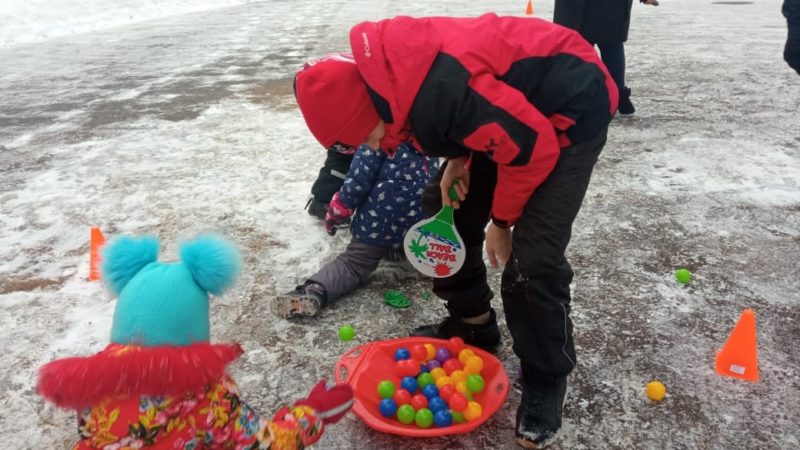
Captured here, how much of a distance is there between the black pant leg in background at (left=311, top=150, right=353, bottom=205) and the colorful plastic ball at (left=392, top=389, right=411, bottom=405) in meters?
1.54

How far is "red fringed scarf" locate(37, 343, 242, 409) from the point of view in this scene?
1.29 metres

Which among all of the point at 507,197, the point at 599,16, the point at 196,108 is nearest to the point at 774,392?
the point at 507,197

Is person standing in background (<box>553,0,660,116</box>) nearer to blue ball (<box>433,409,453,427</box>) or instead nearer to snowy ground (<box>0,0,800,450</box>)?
snowy ground (<box>0,0,800,450</box>)

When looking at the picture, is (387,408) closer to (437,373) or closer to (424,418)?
(424,418)

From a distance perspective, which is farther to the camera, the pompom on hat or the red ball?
the red ball

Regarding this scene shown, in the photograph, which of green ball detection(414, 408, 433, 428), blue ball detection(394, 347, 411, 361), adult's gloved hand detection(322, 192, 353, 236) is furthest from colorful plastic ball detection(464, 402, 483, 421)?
adult's gloved hand detection(322, 192, 353, 236)

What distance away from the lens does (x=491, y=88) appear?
1572 mm

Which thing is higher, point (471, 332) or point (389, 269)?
point (471, 332)

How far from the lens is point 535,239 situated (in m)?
1.79

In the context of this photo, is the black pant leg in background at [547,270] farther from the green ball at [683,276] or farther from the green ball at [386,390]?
the green ball at [683,276]

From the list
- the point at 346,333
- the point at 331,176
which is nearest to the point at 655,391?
the point at 346,333

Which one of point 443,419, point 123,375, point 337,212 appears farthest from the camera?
point 337,212

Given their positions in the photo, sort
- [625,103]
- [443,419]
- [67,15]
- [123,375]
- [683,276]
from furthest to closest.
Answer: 1. [67,15]
2. [625,103]
3. [683,276]
4. [443,419]
5. [123,375]

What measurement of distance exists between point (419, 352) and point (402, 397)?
0.24 meters
